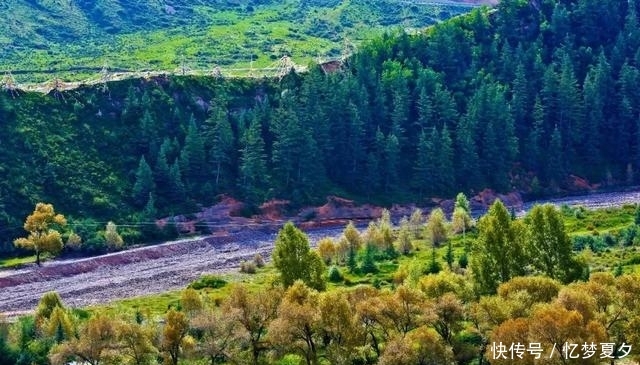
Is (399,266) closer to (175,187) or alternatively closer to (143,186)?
(175,187)

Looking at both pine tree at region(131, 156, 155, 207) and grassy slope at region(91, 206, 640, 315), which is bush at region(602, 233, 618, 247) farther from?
pine tree at region(131, 156, 155, 207)

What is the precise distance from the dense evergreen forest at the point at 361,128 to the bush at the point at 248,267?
2085cm

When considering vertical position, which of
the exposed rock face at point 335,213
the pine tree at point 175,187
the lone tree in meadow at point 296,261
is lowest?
the lone tree in meadow at point 296,261

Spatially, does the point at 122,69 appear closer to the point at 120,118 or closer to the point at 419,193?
the point at 120,118

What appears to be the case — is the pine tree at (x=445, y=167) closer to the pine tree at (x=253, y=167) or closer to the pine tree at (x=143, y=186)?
the pine tree at (x=253, y=167)

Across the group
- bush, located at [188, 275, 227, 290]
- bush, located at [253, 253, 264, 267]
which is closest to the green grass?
bush, located at [188, 275, 227, 290]

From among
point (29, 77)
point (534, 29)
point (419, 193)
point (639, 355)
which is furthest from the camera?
point (534, 29)

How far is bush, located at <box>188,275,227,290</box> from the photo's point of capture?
10750 centimetres

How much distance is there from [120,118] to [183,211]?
2397cm

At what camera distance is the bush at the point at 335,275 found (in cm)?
10656

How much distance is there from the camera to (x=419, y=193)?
509 ft

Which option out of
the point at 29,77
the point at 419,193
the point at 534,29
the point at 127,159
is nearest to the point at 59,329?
the point at 127,159

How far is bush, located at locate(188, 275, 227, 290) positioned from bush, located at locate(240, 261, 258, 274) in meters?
6.32

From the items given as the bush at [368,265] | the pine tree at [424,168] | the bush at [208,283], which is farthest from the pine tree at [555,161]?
the bush at [208,283]
